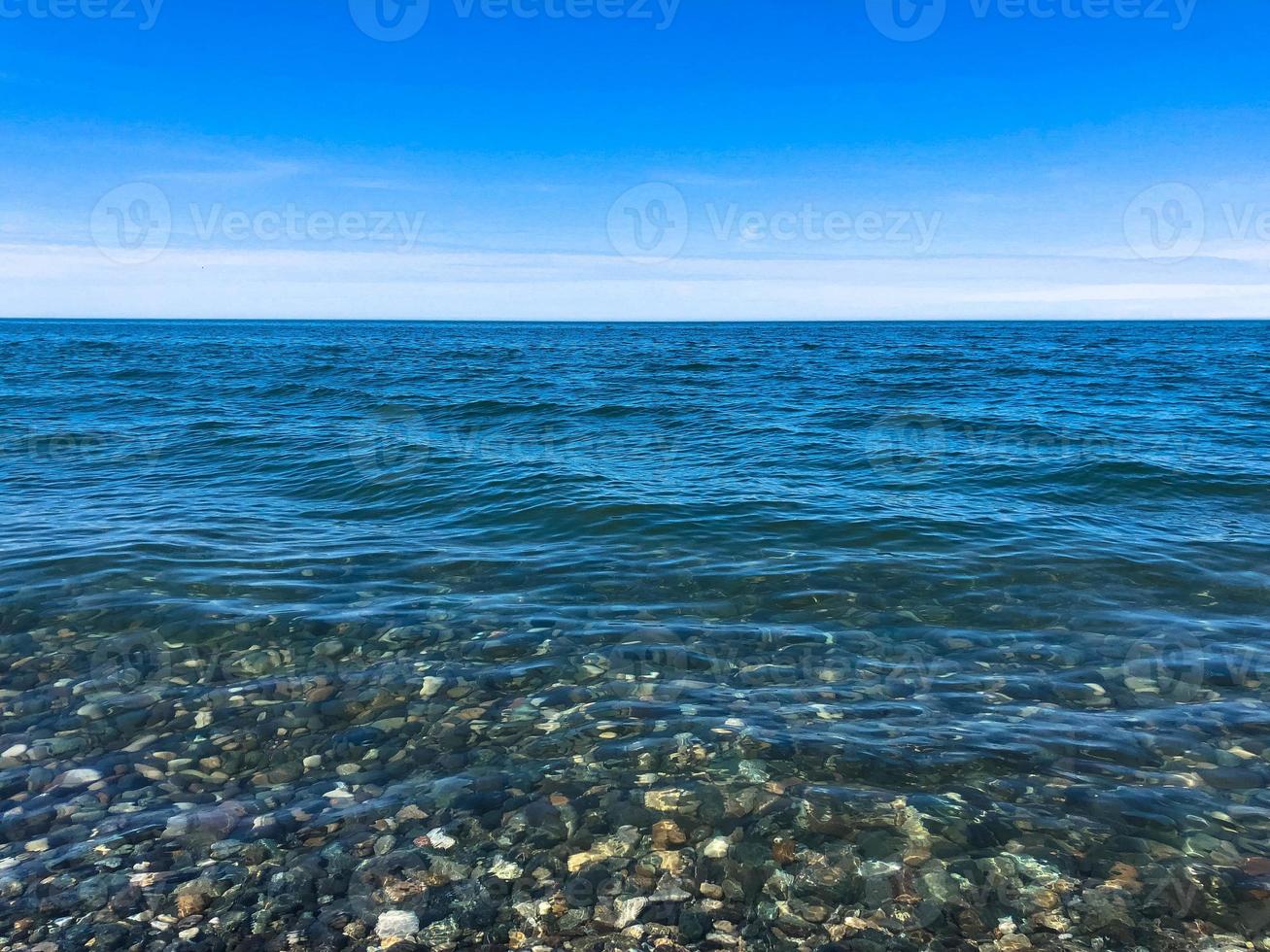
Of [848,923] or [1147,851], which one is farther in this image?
[1147,851]

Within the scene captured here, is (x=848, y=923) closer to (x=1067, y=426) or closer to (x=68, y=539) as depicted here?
(x=68, y=539)

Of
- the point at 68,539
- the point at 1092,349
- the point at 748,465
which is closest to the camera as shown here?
the point at 68,539

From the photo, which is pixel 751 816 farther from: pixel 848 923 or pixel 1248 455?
pixel 1248 455

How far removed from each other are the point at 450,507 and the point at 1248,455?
19667 millimetres

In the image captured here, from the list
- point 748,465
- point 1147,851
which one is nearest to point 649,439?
point 748,465

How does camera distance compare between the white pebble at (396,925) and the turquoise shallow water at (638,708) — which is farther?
the turquoise shallow water at (638,708)

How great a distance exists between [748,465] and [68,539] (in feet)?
45.6

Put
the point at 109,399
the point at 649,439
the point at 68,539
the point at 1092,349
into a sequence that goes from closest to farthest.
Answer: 1. the point at 68,539
2. the point at 649,439
3. the point at 109,399
4. the point at 1092,349

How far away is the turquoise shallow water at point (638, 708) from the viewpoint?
4.87m

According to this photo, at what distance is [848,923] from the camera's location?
472 cm

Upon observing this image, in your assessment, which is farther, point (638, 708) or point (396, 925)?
point (638, 708)

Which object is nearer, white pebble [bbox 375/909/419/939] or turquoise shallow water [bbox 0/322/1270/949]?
white pebble [bbox 375/909/419/939]

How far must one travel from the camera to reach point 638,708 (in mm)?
7199

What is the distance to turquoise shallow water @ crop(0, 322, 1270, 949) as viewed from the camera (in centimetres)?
487
